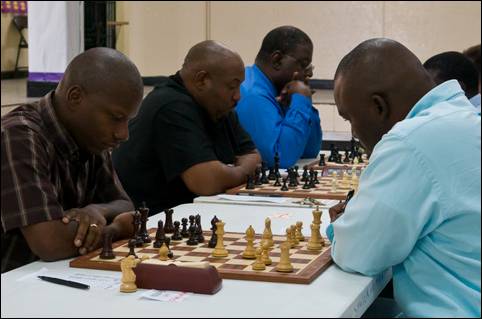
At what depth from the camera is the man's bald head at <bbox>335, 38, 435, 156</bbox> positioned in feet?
8.86

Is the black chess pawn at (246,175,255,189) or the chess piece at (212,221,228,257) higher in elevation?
the chess piece at (212,221,228,257)

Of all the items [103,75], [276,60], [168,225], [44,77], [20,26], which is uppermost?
[103,75]

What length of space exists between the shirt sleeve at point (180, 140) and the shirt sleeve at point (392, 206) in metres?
1.80

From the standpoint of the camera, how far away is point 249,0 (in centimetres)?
1262

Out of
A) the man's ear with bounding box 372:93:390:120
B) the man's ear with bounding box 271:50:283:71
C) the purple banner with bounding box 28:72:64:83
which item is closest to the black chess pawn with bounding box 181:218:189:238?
the man's ear with bounding box 372:93:390:120

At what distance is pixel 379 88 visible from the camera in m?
2.70

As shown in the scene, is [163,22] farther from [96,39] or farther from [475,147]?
[475,147]

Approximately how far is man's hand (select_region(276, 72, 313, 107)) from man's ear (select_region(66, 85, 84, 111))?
2822 millimetres

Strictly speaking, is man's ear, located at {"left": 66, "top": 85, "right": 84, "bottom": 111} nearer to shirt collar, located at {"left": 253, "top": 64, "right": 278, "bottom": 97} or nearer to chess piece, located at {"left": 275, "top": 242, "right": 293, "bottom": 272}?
chess piece, located at {"left": 275, "top": 242, "right": 293, "bottom": 272}

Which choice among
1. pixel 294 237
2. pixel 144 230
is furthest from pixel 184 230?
pixel 294 237

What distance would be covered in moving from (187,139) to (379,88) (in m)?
1.74

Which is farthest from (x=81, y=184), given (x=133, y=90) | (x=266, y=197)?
(x=266, y=197)

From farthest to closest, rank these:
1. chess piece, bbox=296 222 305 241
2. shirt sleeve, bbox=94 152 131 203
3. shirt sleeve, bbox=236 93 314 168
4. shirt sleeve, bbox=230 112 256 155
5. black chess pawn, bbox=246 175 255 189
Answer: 1. shirt sleeve, bbox=236 93 314 168
2. shirt sleeve, bbox=230 112 256 155
3. black chess pawn, bbox=246 175 255 189
4. shirt sleeve, bbox=94 152 131 203
5. chess piece, bbox=296 222 305 241

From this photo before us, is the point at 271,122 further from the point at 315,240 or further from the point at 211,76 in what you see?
the point at 315,240
